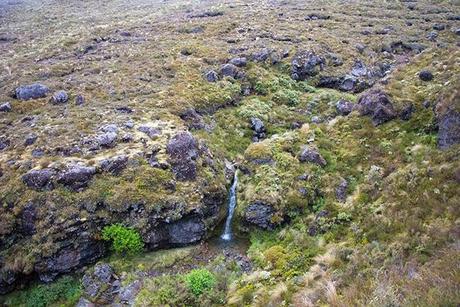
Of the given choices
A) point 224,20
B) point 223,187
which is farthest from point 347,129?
point 224,20

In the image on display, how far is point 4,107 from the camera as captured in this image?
28250 millimetres

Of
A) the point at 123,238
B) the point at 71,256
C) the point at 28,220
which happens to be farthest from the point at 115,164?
the point at 71,256

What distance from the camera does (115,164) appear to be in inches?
843

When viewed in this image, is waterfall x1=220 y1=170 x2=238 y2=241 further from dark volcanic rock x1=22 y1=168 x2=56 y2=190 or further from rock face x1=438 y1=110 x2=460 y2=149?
rock face x1=438 y1=110 x2=460 y2=149

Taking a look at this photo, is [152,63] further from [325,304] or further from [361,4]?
[361,4]

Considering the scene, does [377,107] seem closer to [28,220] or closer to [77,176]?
[77,176]

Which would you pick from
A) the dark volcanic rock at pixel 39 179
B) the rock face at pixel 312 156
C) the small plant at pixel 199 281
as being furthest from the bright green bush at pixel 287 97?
the dark volcanic rock at pixel 39 179

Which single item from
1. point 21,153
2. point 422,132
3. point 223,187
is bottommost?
point 223,187

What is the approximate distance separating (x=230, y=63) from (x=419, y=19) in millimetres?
30941

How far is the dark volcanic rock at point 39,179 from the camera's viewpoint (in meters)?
20.0

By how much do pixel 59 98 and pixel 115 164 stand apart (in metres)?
11.5

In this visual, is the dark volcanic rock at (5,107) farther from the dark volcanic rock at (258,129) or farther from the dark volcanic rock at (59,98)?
the dark volcanic rock at (258,129)

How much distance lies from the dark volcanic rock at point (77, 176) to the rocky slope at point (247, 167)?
0.18 ft

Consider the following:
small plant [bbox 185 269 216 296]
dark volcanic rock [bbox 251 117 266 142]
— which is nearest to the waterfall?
small plant [bbox 185 269 216 296]
